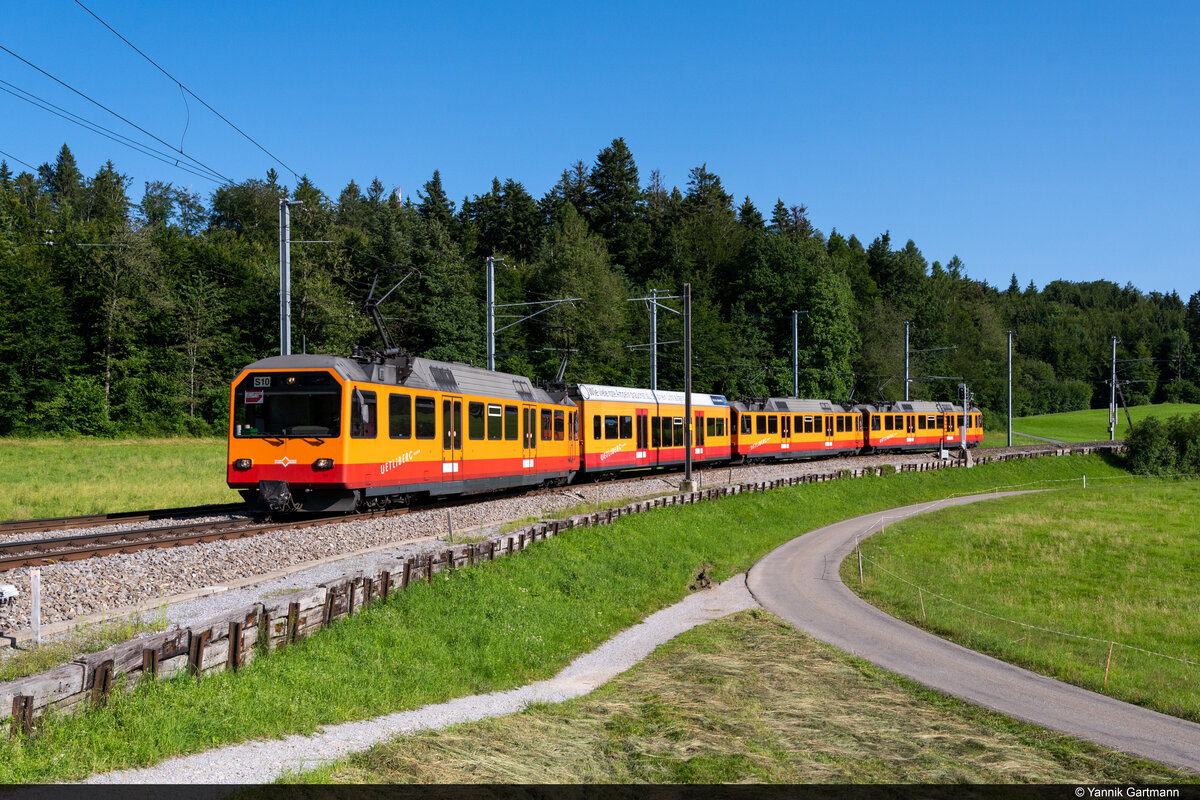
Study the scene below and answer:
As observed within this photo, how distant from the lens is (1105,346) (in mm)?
164750

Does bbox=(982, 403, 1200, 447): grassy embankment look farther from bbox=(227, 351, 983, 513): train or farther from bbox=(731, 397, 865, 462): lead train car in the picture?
bbox=(227, 351, 983, 513): train

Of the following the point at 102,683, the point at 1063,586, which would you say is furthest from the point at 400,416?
the point at 1063,586

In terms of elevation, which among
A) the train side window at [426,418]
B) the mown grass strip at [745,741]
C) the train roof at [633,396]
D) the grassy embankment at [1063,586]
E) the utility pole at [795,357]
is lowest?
the grassy embankment at [1063,586]

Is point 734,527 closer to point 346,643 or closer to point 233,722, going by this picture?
point 346,643

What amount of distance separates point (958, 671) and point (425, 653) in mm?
9055

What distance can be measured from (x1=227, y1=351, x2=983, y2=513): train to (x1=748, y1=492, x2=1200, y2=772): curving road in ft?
27.5

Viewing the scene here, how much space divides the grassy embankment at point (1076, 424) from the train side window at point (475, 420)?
78.2m

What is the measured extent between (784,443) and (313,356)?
37.3 meters

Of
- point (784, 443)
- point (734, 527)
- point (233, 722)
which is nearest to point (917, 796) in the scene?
point (233, 722)

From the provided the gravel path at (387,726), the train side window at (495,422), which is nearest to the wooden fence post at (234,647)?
the gravel path at (387,726)

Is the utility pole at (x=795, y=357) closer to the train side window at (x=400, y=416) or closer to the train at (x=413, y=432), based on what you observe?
the train at (x=413, y=432)

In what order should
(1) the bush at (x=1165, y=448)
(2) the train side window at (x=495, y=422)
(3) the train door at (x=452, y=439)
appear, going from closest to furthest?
(3) the train door at (x=452, y=439) → (2) the train side window at (x=495, y=422) → (1) the bush at (x=1165, y=448)

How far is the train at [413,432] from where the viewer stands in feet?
64.5

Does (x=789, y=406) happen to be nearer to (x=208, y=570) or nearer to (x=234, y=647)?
(x=208, y=570)
